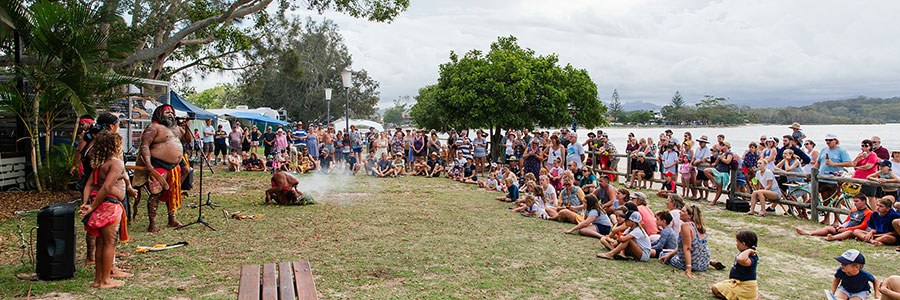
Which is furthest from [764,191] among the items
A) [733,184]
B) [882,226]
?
[882,226]

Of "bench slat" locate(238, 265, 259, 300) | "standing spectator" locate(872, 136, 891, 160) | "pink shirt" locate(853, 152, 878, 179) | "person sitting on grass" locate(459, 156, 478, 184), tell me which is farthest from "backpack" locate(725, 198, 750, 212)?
"bench slat" locate(238, 265, 259, 300)

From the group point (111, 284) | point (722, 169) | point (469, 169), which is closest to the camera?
point (111, 284)

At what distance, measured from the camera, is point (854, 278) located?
5.46 meters

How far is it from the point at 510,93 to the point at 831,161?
11.5 metres

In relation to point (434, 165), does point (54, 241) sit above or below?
above

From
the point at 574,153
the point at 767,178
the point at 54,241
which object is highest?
the point at 574,153

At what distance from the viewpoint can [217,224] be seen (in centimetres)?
856

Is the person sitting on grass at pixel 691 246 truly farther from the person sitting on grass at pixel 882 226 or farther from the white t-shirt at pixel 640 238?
the person sitting on grass at pixel 882 226

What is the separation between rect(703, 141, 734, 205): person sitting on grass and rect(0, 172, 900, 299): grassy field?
6.18 feet

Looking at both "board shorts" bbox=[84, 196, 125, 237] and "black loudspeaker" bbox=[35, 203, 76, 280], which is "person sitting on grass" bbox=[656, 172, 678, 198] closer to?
"board shorts" bbox=[84, 196, 125, 237]

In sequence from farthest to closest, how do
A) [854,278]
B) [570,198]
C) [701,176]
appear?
[701,176]
[570,198]
[854,278]

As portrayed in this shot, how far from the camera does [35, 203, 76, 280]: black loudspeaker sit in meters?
5.33

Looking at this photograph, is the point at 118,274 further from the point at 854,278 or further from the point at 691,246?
the point at 854,278

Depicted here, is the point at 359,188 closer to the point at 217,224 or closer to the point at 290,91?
the point at 217,224
